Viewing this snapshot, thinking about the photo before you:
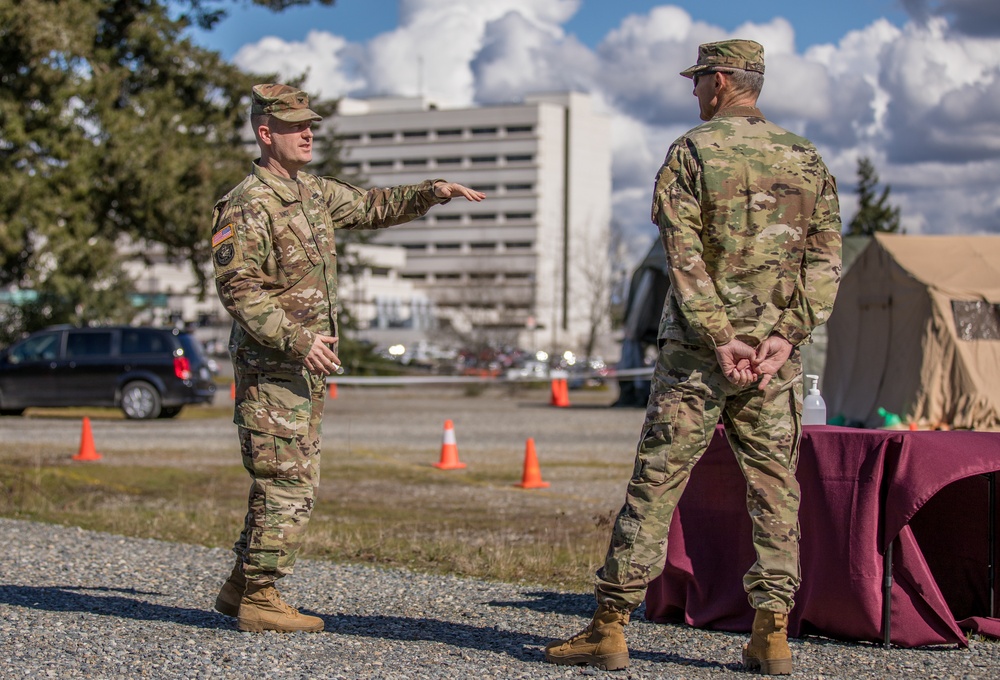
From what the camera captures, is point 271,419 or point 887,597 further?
point 271,419

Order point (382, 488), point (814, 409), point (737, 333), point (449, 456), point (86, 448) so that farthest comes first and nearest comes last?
point (86, 448), point (449, 456), point (382, 488), point (814, 409), point (737, 333)

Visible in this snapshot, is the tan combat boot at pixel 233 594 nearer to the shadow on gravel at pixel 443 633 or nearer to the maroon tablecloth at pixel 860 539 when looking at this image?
the shadow on gravel at pixel 443 633

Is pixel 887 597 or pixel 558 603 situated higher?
pixel 887 597

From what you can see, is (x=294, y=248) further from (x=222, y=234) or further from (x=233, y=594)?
(x=233, y=594)

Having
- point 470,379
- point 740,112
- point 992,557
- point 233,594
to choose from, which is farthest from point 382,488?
point 470,379

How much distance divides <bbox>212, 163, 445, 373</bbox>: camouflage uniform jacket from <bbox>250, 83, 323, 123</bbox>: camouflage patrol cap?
24 centimetres

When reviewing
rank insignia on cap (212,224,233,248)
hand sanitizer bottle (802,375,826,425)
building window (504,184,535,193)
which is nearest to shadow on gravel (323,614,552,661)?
rank insignia on cap (212,224,233,248)

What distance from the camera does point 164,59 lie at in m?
25.0

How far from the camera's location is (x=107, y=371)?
21.5m

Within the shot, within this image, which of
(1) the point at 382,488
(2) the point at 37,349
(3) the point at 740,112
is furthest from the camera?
(2) the point at 37,349

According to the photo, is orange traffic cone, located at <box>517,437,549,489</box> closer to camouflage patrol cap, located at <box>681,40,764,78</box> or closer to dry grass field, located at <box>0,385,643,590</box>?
dry grass field, located at <box>0,385,643,590</box>

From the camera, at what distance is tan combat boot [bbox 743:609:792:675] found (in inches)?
165

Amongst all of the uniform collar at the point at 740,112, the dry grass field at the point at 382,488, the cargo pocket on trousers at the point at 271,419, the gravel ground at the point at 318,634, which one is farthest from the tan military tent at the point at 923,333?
the cargo pocket on trousers at the point at 271,419

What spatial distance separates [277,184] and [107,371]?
17.9m
